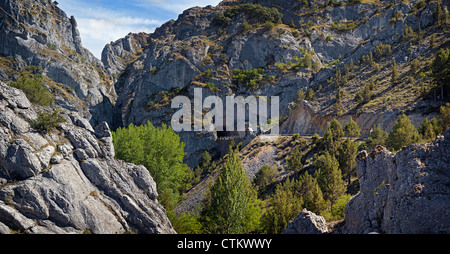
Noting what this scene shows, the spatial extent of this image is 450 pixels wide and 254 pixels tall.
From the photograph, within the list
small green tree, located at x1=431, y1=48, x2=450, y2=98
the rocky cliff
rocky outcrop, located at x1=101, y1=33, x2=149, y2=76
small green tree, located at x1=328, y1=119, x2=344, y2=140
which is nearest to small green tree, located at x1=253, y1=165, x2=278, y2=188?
small green tree, located at x1=328, y1=119, x2=344, y2=140

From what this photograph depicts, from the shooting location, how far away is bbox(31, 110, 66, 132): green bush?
2237cm

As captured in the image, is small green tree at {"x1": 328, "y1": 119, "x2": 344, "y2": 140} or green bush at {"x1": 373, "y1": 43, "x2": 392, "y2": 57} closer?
small green tree at {"x1": 328, "y1": 119, "x2": 344, "y2": 140}

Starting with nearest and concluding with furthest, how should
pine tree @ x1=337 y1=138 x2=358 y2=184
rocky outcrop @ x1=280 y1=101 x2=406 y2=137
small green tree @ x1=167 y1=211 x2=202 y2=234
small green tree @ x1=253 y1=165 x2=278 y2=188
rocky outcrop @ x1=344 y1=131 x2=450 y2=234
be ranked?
rocky outcrop @ x1=344 y1=131 x2=450 y2=234 < small green tree @ x1=167 y1=211 x2=202 y2=234 < pine tree @ x1=337 y1=138 x2=358 y2=184 < small green tree @ x1=253 y1=165 x2=278 y2=188 < rocky outcrop @ x1=280 y1=101 x2=406 y2=137

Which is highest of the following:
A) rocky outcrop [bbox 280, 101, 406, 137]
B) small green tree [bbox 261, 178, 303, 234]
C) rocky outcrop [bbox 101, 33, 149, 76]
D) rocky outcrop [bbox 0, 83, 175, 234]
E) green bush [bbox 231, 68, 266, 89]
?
rocky outcrop [bbox 101, 33, 149, 76]

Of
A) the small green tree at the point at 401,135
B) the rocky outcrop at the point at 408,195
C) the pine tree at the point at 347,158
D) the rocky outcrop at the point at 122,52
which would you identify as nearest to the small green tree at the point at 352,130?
the pine tree at the point at 347,158

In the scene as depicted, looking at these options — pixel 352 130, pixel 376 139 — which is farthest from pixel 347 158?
pixel 352 130

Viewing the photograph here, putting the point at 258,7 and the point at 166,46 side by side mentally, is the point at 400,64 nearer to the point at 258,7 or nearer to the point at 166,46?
the point at 258,7

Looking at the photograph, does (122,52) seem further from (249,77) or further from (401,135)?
(401,135)

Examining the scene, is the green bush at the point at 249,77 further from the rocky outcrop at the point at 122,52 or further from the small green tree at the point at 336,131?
the rocky outcrop at the point at 122,52

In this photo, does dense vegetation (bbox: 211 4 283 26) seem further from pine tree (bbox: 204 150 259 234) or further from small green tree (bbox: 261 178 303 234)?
small green tree (bbox: 261 178 303 234)

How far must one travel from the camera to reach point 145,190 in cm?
2752

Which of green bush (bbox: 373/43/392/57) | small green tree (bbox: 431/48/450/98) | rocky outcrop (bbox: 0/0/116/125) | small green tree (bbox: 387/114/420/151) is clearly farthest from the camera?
rocky outcrop (bbox: 0/0/116/125)

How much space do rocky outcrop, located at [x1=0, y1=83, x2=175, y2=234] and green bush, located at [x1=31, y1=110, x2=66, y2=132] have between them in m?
0.36
